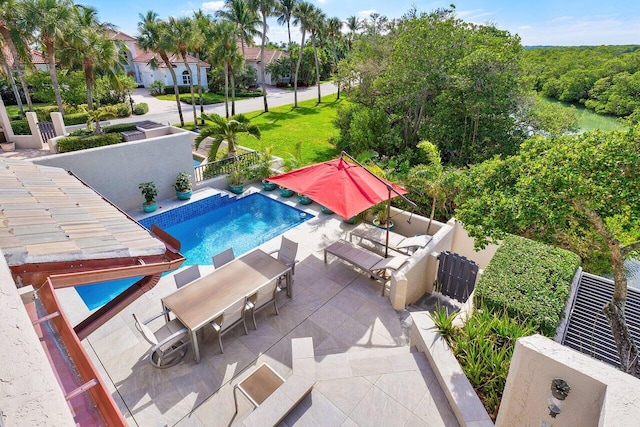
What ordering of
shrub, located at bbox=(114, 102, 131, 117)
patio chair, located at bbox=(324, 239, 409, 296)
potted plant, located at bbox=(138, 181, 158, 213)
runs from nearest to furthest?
patio chair, located at bbox=(324, 239, 409, 296), potted plant, located at bbox=(138, 181, 158, 213), shrub, located at bbox=(114, 102, 131, 117)

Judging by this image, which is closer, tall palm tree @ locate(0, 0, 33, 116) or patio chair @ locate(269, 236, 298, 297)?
patio chair @ locate(269, 236, 298, 297)

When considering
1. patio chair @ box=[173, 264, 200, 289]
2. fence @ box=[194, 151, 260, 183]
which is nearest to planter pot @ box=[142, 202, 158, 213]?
fence @ box=[194, 151, 260, 183]

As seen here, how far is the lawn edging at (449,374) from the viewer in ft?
16.2

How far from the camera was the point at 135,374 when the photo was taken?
6621mm

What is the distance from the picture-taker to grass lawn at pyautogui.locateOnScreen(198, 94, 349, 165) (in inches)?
936

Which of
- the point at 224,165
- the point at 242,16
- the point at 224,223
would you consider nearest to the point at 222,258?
the point at 224,223

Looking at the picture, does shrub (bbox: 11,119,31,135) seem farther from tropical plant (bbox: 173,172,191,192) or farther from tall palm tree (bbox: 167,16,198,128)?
tropical plant (bbox: 173,172,191,192)

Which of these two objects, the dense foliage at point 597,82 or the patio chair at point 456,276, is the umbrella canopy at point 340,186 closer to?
the patio chair at point 456,276

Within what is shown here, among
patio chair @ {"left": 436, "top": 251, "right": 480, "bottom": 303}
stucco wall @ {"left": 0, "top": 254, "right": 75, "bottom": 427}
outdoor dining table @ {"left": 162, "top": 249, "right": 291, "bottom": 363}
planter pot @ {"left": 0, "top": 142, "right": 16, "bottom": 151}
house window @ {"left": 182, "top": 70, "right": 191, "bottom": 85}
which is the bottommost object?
patio chair @ {"left": 436, "top": 251, "right": 480, "bottom": 303}

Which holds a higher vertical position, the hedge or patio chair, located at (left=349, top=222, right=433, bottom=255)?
the hedge

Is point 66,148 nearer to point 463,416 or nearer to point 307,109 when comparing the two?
point 463,416

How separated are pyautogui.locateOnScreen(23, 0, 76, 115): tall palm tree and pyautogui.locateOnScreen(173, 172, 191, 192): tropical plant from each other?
43.6 ft

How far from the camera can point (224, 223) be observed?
14078 millimetres

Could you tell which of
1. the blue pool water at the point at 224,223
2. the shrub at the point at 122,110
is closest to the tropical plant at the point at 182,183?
the blue pool water at the point at 224,223
